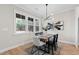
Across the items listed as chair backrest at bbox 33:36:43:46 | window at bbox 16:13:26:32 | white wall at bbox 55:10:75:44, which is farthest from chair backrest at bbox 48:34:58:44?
window at bbox 16:13:26:32

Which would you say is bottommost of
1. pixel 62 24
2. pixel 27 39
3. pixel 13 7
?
pixel 27 39

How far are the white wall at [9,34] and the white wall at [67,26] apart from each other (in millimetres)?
728

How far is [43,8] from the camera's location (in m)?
1.51

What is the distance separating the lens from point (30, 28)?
1.67 meters

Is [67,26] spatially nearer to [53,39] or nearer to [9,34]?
[53,39]

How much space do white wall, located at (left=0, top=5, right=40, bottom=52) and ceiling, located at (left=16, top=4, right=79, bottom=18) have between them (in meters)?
0.35

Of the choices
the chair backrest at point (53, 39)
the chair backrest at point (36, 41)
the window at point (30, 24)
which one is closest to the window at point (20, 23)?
the window at point (30, 24)

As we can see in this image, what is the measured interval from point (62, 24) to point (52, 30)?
10.4 inches

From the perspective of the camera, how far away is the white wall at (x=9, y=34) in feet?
5.10

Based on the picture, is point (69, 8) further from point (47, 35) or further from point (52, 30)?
point (47, 35)

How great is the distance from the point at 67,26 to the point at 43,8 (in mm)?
657

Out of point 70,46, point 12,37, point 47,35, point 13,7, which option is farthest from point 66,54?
point 13,7

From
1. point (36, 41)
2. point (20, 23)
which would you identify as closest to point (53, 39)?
point (36, 41)

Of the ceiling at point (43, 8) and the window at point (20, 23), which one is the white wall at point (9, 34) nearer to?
the window at point (20, 23)
